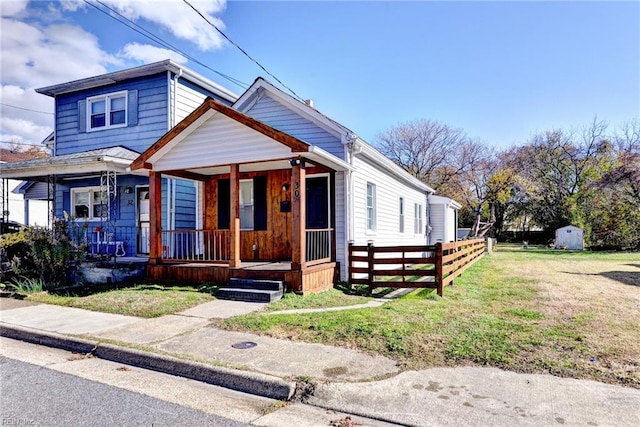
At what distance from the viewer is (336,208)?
10.1 metres

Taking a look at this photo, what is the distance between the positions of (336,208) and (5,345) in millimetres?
6879

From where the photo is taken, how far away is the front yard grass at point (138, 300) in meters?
7.23

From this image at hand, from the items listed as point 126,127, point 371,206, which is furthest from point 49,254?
point 371,206

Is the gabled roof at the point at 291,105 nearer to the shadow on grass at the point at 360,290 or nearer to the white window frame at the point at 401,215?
the shadow on grass at the point at 360,290

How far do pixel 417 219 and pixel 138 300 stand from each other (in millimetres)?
13666

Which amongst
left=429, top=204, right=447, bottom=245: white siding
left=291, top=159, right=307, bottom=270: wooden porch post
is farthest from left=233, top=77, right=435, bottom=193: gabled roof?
left=429, top=204, right=447, bottom=245: white siding

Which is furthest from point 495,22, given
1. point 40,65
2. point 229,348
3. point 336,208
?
point 40,65

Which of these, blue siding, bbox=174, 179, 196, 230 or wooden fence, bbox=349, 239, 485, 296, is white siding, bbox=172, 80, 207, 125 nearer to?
blue siding, bbox=174, 179, 196, 230

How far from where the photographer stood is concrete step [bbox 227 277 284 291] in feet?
26.5

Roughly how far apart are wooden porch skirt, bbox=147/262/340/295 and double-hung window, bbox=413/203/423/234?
926 centimetres

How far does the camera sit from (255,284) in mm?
8281

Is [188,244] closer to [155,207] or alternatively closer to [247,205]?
[247,205]

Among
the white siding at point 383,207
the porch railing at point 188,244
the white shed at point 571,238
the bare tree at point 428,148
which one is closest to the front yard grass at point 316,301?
the white siding at point 383,207

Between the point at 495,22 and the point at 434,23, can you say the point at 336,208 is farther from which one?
the point at 495,22
